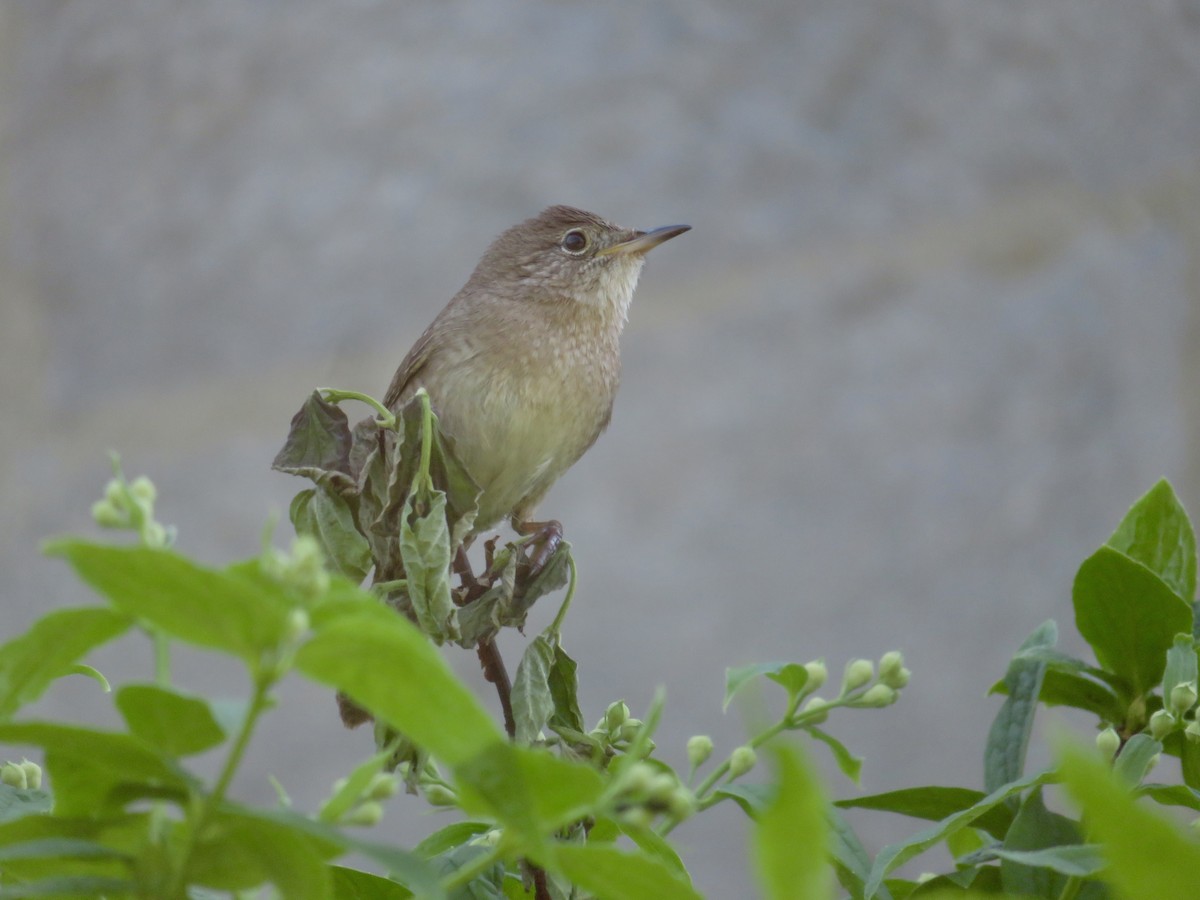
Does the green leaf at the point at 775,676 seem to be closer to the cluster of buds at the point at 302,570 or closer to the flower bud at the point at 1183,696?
the flower bud at the point at 1183,696

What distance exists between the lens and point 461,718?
0.35m

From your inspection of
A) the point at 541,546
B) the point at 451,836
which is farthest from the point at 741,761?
the point at 541,546

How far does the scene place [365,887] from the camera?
0.58 meters

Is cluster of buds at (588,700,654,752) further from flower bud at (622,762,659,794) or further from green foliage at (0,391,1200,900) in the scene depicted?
flower bud at (622,762,659,794)

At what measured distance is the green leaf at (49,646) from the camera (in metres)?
0.41

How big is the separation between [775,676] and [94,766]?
33 cm

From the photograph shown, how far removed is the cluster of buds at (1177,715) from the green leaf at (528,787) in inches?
14.9

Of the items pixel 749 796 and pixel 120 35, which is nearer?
pixel 749 796

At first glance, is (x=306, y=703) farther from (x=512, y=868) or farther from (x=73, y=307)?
(x=512, y=868)

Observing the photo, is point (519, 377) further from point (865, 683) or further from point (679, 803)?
point (679, 803)

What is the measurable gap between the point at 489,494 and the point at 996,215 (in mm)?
1833

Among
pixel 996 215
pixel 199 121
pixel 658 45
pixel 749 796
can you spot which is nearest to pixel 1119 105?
pixel 996 215

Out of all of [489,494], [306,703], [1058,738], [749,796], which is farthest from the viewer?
[306,703]

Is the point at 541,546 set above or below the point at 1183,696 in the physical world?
above
